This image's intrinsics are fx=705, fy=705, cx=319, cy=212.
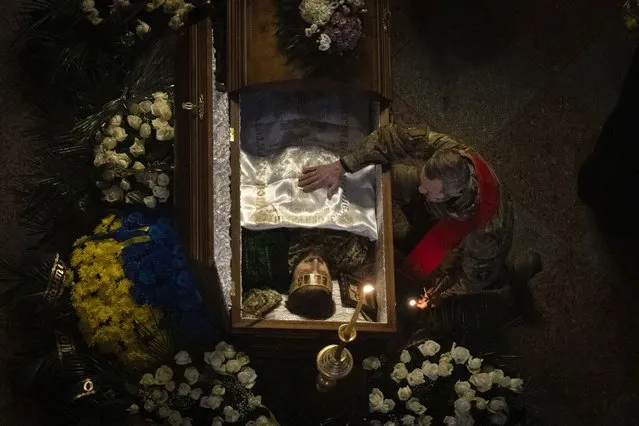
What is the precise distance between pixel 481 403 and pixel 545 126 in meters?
2.10

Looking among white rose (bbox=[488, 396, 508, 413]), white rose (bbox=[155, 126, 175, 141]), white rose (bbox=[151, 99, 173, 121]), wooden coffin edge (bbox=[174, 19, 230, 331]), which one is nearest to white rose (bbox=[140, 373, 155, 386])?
wooden coffin edge (bbox=[174, 19, 230, 331])

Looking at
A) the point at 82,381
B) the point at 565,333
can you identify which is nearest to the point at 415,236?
the point at 565,333

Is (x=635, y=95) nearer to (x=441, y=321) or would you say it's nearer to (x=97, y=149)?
(x=441, y=321)

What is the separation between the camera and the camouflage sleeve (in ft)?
11.1

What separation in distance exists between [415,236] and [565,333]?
116 centimetres

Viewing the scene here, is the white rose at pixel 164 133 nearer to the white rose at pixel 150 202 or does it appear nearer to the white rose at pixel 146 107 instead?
the white rose at pixel 146 107

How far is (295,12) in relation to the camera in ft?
11.1

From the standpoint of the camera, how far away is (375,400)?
3.25 metres

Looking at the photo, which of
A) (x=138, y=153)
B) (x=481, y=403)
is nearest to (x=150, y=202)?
(x=138, y=153)

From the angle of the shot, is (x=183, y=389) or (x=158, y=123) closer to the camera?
(x=183, y=389)

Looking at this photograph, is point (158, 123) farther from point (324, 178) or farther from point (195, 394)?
point (195, 394)

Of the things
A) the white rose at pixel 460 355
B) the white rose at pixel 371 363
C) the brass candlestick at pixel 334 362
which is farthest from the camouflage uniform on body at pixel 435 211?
the brass candlestick at pixel 334 362

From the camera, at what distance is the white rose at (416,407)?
3229 mm

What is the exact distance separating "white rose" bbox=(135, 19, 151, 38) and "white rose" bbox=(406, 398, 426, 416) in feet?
7.72
